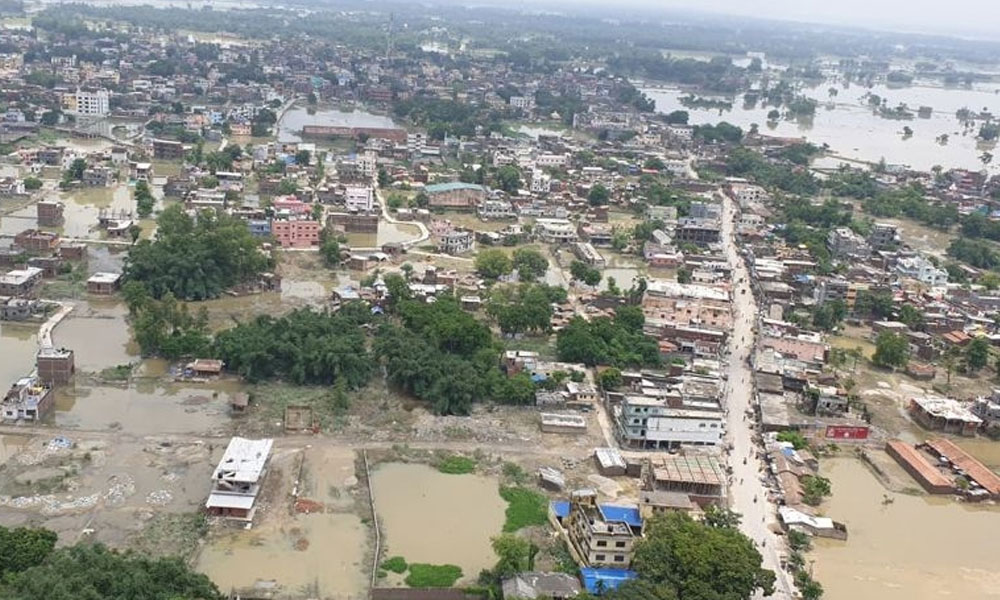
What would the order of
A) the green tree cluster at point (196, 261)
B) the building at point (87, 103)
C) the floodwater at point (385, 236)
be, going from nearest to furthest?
1. the green tree cluster at point (196, 261)
2. the floodwater at point (385, 236)
3. the building at point (87, 103)

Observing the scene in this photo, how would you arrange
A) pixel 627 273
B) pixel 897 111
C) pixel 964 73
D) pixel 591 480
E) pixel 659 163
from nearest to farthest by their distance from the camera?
pixel 591 480
pixel 627 273
pixel 659 163
pixel 897 111
pixel 964 73

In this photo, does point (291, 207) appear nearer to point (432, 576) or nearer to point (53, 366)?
point (53, 366)

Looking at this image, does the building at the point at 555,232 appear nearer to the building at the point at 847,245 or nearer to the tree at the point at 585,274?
the tree at the point at 585,274

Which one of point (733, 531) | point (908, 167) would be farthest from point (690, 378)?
point (908, 167)

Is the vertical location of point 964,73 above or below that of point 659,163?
above

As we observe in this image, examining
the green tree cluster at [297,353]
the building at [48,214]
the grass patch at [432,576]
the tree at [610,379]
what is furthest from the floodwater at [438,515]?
the building at [48,214]

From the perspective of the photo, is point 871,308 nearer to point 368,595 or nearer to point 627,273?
point 627,273

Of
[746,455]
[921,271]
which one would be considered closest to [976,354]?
[921,271]
